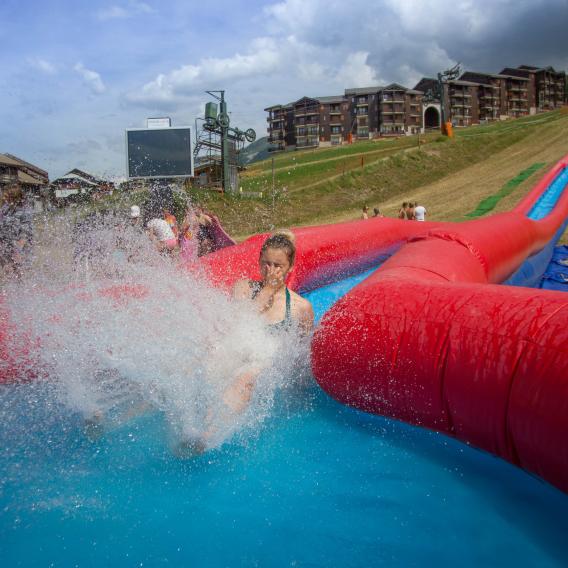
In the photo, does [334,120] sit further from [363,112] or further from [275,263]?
[275,263]

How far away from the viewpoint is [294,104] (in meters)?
67.6

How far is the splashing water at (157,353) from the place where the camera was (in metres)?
2.24

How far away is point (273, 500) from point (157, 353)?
0.90 metres

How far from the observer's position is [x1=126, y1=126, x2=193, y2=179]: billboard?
22.5 ft

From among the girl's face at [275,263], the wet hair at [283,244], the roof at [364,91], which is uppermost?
the roof at [364,91]

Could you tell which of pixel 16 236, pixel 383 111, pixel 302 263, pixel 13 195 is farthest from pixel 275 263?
pixel 383 111

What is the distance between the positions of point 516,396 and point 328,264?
10.8ft

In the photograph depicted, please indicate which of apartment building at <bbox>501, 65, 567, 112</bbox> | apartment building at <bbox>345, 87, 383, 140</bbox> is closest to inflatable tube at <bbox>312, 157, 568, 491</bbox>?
apartment building at <bbox>345, 87, 383, 140</bbox>

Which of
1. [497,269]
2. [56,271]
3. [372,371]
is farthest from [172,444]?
[497,269]

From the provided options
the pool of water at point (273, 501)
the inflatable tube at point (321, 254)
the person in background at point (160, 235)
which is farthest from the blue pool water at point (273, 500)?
the person in background at point (160, 235)

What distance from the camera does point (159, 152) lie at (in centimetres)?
704

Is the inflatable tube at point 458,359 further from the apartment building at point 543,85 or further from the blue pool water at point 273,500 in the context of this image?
the apartment building at point 543,85

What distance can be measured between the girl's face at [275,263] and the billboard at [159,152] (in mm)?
4432

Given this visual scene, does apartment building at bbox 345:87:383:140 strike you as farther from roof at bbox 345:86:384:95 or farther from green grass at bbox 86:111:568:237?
green grass at bbox 86:111:568:237
